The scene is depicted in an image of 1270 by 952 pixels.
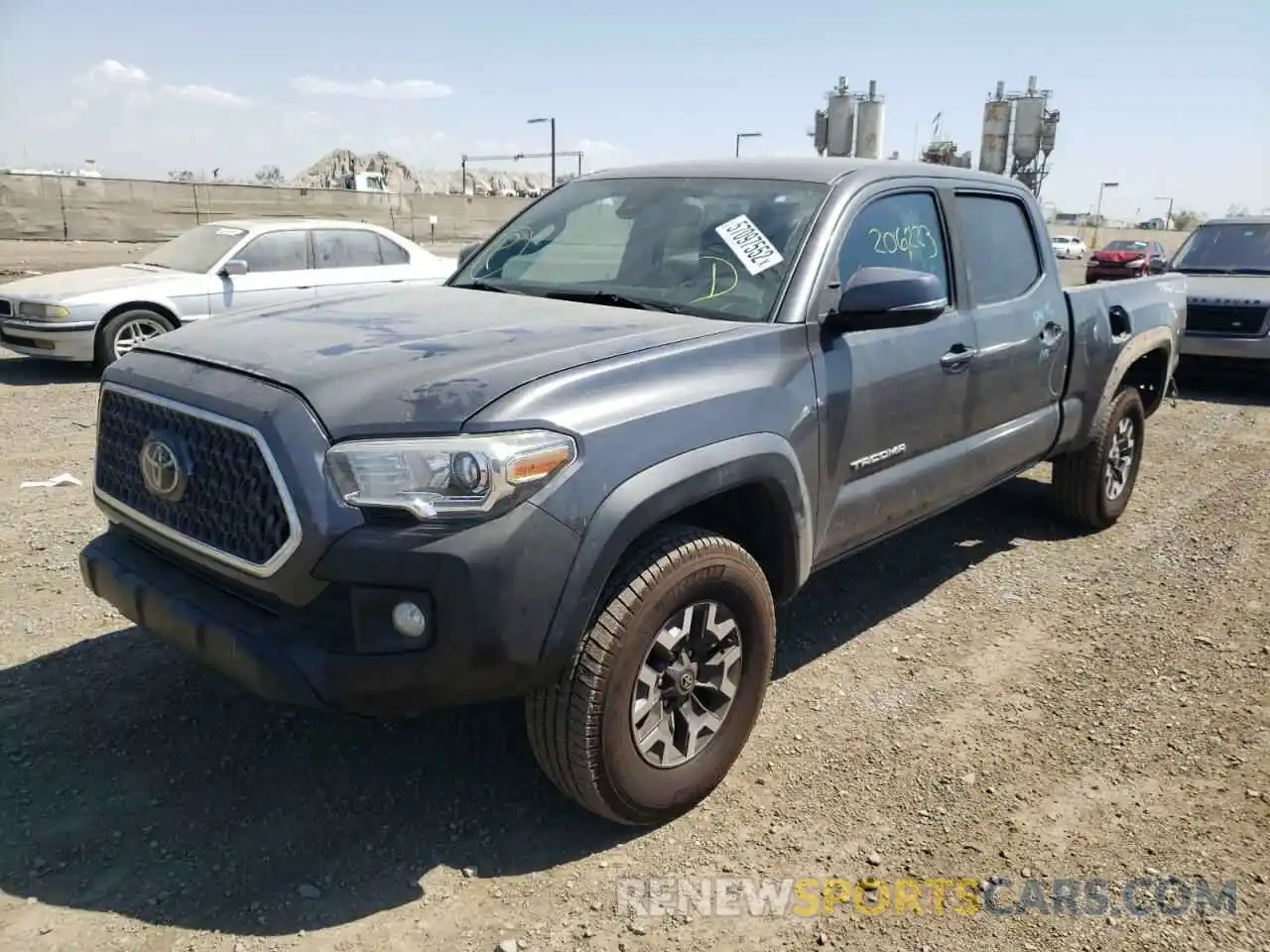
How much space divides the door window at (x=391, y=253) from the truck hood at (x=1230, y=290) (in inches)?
312

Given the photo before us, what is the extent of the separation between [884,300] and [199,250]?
8.41m

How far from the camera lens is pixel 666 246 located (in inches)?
146

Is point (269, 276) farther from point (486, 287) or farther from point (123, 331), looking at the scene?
point (486, 287)

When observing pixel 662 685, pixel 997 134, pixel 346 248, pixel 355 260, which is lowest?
pixel 662 685

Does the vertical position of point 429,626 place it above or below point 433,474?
below

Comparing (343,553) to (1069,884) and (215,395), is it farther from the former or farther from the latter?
(1069,884)

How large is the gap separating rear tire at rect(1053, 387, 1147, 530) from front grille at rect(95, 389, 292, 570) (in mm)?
4449

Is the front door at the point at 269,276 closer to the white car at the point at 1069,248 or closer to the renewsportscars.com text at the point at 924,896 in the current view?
the renewsportscars.com text at the point at 924,896

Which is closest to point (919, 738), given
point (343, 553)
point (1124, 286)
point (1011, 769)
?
point (1011, 769)

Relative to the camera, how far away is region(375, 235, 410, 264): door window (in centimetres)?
1049

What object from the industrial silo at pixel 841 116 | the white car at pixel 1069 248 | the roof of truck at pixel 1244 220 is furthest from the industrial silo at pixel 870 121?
the roof of truck at pixel 1244 220

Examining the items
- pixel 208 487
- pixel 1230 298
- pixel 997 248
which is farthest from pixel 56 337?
pixel 1230 298

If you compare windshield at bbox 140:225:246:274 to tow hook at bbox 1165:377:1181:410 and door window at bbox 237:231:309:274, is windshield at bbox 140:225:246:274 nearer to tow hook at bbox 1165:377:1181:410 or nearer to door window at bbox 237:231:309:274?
door window at bbox 237:231:309:274

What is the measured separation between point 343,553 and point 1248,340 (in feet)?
33.8
